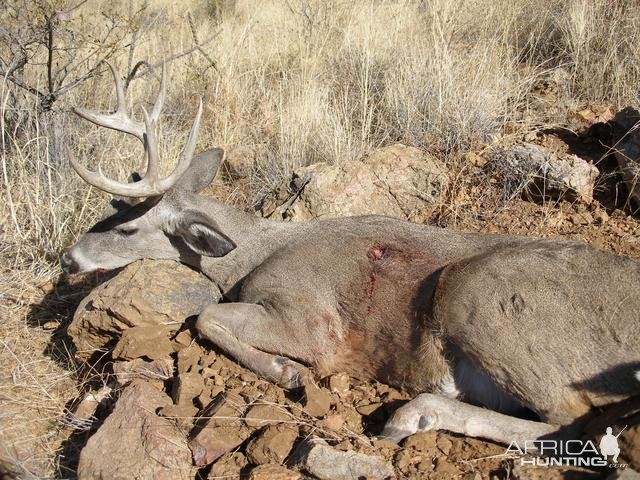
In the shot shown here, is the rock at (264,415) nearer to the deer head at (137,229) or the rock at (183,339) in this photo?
the rock at (183,339)

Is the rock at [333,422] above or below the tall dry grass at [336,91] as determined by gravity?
below

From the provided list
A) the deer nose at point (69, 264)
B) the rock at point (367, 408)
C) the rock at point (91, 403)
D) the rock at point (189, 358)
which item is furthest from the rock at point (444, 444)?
the deer nose at point (69, 264)

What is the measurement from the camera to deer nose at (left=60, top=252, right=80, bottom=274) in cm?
506

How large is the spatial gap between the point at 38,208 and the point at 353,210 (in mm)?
2820

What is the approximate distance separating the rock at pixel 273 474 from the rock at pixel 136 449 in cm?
39

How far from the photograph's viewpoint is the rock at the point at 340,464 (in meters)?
3.27

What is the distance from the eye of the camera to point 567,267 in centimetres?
360

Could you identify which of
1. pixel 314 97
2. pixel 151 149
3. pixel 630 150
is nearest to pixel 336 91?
pixel 314 97

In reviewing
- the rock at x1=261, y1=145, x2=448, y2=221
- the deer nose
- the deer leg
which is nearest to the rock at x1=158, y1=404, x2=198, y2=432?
the deer leg

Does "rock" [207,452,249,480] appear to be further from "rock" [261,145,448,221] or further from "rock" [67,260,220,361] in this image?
"rock" [261,145,448,221]

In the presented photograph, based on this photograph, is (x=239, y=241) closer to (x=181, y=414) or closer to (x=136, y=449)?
(x=181, y=414)

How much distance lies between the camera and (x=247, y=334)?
438 centimetres

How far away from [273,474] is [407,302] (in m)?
1.27

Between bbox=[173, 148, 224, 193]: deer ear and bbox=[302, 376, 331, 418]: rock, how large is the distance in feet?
6.45
